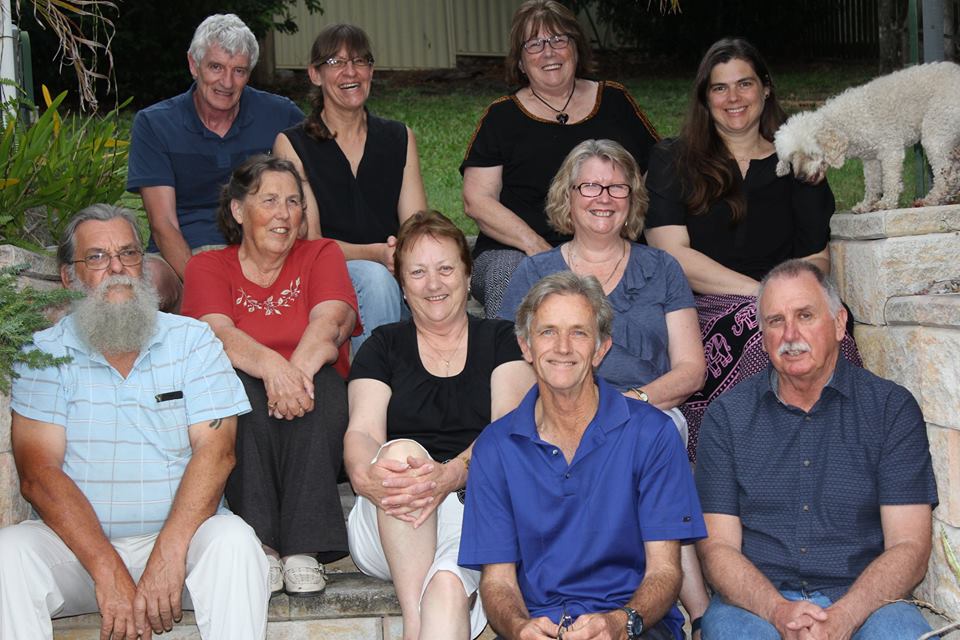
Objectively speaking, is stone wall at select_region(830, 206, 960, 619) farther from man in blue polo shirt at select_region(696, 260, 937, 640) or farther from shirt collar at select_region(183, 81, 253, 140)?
shirt collar at select_region(183, 81, 253, 140)

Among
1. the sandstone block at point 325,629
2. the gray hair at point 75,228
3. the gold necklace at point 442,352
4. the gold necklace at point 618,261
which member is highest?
the gray hair at point 75,228

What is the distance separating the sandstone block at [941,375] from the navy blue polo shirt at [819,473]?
0.35 feet

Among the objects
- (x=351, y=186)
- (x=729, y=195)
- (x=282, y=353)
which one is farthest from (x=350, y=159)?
(x=729, y=195)

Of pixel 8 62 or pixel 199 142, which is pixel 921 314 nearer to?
pixel 199 142

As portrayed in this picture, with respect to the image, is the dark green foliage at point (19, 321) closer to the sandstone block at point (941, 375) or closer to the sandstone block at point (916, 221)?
the sandstone block at point (941, 375)

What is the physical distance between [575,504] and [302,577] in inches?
37.8

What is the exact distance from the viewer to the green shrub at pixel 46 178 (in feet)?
13.9

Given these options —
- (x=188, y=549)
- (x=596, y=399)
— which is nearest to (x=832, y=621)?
(x=596, y=399)

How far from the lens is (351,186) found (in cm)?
475

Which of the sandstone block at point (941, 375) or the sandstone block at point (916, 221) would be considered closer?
the sandstone block at point (941, 375)

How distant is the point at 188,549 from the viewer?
3297 mm

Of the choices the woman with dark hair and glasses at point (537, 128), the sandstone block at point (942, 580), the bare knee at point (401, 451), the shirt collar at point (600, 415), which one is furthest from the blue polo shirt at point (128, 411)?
the sandstone block at point (942, 580)

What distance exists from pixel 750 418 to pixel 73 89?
36.7 ft

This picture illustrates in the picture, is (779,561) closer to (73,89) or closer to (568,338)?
(568,338)
